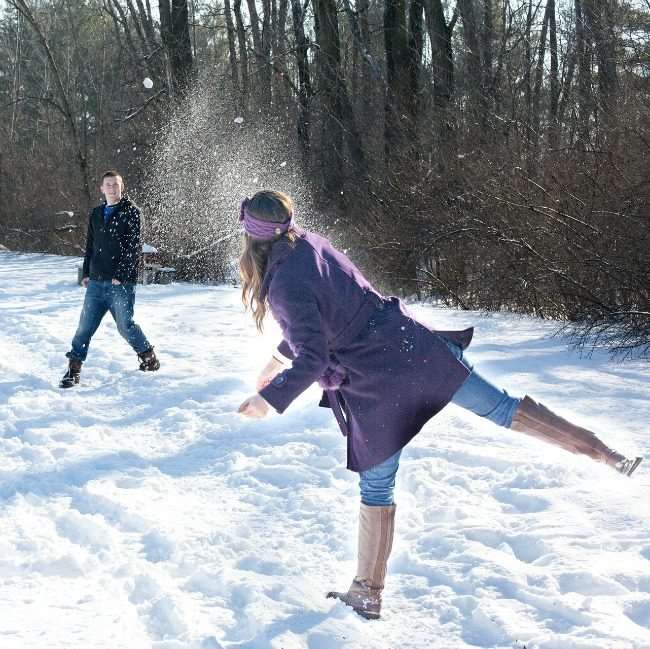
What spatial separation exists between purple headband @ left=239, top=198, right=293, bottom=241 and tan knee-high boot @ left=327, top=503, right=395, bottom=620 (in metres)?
1.07

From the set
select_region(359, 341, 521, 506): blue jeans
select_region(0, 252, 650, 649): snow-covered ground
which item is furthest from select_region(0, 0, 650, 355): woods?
select_region(359, 341, 521, 506): blue jeans

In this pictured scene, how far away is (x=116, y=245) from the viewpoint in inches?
271

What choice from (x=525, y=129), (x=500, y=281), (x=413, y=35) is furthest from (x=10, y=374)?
(x=413, y=35)

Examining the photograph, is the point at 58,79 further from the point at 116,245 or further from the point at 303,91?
the point at 116,245

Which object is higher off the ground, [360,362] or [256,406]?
[360,362]

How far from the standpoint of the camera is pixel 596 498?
405cm

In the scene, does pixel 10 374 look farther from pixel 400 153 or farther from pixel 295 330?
pixel 400 153

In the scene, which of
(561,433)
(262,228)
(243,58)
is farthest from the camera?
(243,58)

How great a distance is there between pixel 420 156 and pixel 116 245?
7.96 meters

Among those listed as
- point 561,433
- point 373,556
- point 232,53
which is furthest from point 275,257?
point 232,53

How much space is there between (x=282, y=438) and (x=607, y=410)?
2.24m

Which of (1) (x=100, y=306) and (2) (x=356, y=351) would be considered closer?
(2) (x=356, y=351)

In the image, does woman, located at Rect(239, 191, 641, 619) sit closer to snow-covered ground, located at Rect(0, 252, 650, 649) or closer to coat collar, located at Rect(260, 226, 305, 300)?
coat collar, located at Rect(260, 226, 305, 300)

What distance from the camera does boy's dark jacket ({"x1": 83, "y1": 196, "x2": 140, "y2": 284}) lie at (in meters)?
6.90
